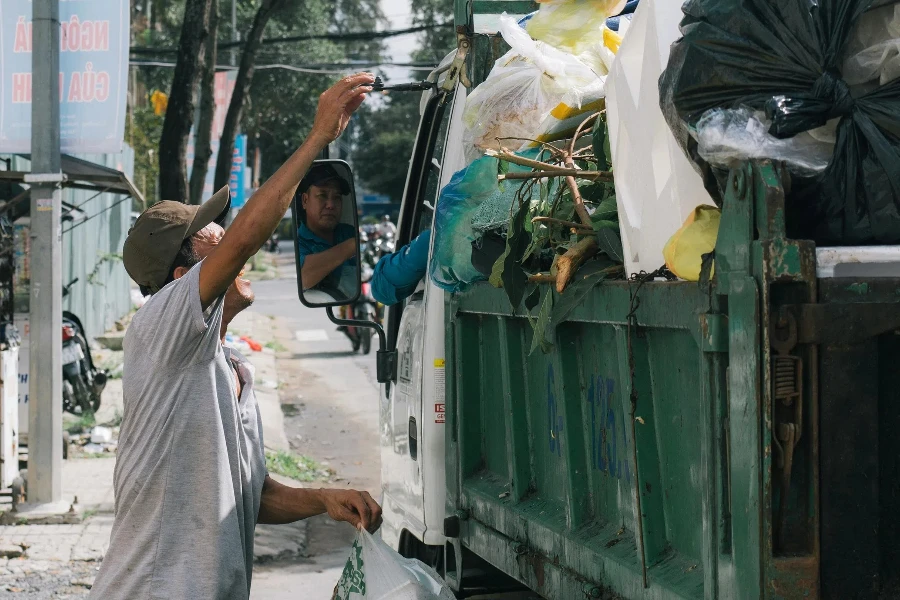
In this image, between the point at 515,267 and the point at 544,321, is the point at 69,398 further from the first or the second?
the point at 544,321

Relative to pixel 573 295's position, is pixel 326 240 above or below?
above

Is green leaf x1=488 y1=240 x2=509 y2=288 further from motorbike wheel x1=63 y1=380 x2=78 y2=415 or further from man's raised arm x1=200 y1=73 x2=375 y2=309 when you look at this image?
motorbike wheel x1=63 y1=380 x2=78 y2=415

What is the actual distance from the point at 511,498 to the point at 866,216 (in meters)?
1.54

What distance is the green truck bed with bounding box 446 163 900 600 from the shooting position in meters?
1.76

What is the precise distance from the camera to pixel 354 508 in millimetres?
2828

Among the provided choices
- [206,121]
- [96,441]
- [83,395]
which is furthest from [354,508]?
[206,121]

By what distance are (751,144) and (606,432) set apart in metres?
0.89

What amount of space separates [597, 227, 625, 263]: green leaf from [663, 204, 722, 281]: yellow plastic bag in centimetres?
35

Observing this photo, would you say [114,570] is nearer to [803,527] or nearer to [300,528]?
[803,527]

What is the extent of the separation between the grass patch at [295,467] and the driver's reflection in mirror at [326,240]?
4.62m

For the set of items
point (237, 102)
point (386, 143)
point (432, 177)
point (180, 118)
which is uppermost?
point (386, 143)

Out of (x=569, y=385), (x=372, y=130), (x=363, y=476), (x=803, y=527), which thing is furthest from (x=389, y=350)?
(x=372, y=130)

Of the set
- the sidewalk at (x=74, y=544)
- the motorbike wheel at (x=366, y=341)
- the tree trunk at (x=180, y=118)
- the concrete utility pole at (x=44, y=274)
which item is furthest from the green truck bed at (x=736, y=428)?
the motorbike wheel at (x=366, y=341)

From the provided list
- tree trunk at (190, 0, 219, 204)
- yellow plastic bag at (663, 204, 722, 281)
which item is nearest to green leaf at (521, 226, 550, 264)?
yellow plastic bag at (663, 204, 722, 281)
